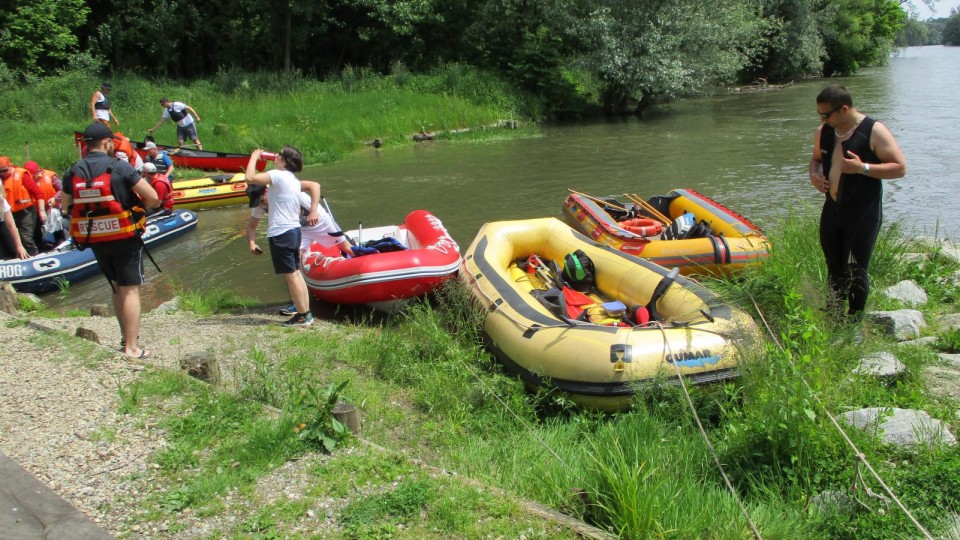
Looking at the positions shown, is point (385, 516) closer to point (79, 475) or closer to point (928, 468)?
point (79, 475)

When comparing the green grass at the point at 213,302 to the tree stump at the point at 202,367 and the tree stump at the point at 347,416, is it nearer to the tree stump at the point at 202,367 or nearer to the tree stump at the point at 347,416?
the tree stump at the point at 202,367

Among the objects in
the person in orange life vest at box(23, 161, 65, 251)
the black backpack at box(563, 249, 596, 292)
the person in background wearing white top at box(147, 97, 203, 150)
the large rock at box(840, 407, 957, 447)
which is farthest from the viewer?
the person in background wearing white top at box(147, 97, 203, 150)

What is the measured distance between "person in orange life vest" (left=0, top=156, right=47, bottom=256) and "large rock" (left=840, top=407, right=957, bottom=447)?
853cm

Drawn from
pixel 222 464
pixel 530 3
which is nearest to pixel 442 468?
pixel 222 464

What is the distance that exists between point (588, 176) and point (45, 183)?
8.59 m

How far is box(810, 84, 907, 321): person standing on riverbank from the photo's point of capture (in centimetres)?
445

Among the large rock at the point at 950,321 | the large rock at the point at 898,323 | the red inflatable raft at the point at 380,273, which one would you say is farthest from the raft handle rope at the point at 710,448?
the red inflatable raft at the point at 380,273

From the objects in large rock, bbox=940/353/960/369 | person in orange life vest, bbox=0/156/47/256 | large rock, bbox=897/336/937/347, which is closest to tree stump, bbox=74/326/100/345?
person in orange life vest, bbox=0/156/47/256

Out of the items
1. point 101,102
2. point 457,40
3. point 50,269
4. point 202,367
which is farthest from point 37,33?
point 202,367

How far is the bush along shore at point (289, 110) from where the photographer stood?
17.3 m

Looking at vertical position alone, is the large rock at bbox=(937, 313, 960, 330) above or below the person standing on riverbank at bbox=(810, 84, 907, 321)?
below

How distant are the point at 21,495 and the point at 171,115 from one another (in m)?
13.7

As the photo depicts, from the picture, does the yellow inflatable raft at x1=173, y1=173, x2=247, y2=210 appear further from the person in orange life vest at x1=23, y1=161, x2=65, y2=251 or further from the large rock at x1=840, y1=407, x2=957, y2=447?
the large rock at x1=840, y1=407, x2=957, y2=447

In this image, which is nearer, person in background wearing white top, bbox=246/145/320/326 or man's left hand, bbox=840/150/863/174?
man's left hand, bbox=840/150/863/174
